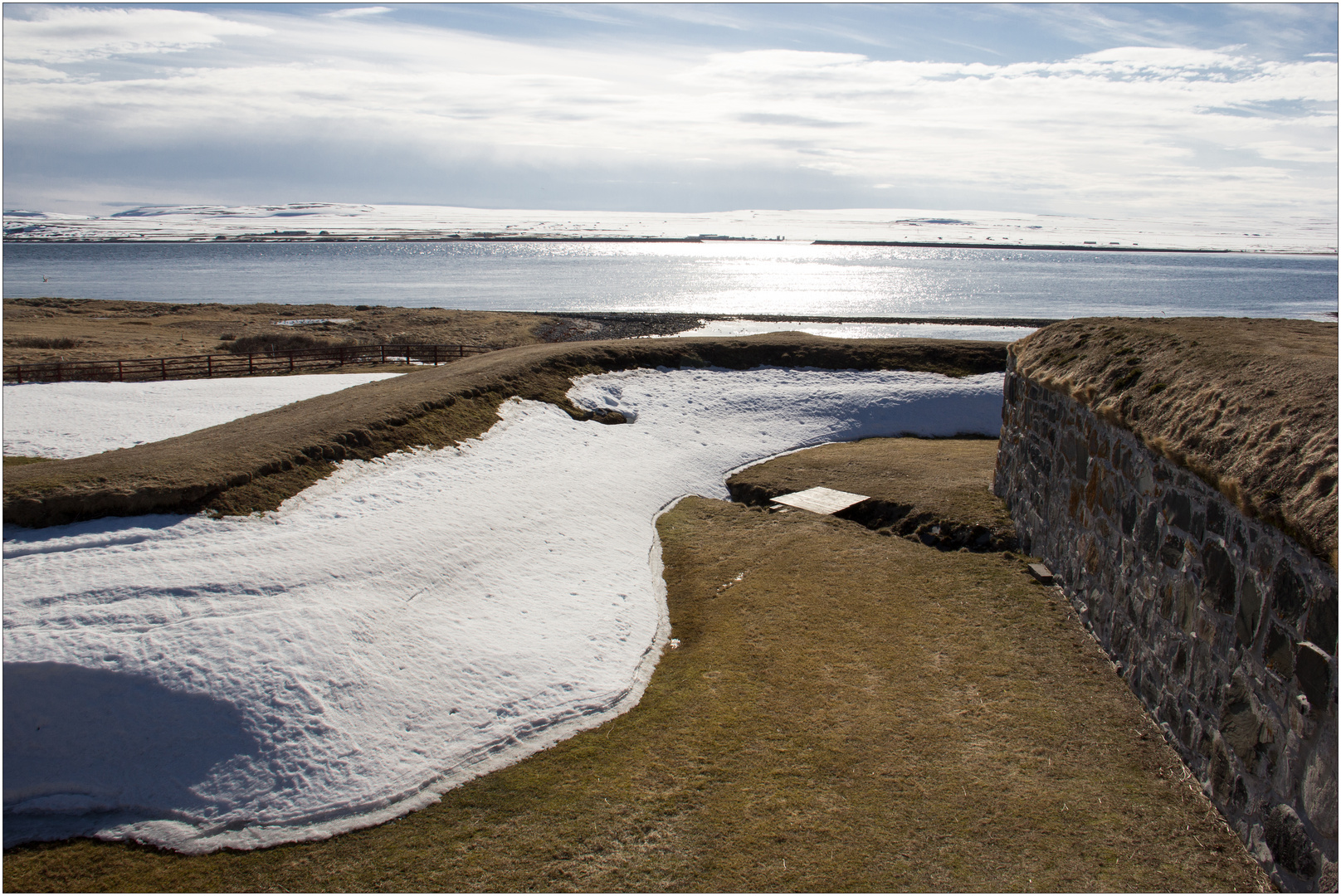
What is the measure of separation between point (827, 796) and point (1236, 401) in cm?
517

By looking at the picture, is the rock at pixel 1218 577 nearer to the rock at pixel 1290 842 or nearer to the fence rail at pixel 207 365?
the rock at pixel 1290 842

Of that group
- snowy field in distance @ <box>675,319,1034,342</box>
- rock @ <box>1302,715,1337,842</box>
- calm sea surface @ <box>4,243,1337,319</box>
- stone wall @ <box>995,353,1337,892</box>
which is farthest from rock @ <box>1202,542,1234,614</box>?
calm sea surface @ <box>4,243,1337,319</box>

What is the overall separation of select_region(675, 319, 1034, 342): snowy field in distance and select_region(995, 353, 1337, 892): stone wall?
5130 centimetres

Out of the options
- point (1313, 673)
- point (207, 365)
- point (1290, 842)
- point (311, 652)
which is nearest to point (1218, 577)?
point (1313, 673)

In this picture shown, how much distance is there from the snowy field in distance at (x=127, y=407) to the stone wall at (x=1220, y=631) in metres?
19.2

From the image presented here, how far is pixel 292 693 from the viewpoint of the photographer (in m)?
8.30

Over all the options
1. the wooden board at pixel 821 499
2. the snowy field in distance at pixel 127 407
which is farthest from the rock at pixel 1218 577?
the snowy field in distance at pixel 127 407

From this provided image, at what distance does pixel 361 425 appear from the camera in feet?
51.5

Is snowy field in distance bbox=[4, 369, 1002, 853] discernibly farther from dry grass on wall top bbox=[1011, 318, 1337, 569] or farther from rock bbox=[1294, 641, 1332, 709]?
dry grass on wall top bbox=[1011, 318, 1337, 569]

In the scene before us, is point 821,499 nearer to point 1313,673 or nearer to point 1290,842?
point 1290,842

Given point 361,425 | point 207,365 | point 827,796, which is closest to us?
point 827,796

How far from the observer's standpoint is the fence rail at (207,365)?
33.1m

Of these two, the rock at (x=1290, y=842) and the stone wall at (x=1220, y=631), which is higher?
the stone wall at (x=1220, y=631)

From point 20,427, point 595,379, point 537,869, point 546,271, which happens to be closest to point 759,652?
point 537,869
